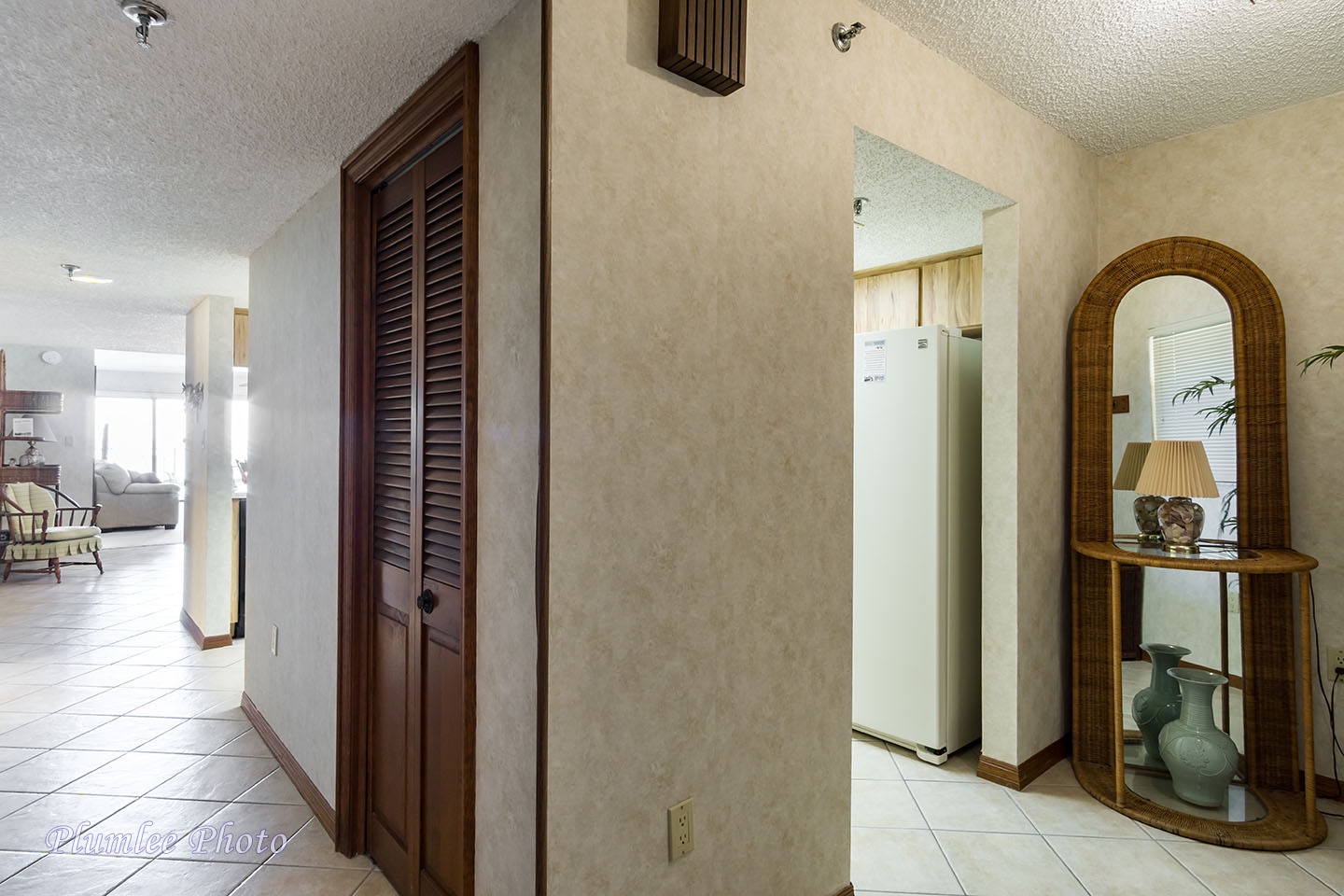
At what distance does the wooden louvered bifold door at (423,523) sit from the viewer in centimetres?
174

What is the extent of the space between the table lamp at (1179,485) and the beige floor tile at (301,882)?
9.35 ft

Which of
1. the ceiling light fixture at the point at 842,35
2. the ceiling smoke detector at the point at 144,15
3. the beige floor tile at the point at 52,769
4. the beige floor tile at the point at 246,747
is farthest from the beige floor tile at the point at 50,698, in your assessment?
the ceiling light fixture at the point at 842,35

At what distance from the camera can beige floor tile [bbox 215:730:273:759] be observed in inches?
119

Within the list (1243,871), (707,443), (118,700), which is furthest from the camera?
(118,700)

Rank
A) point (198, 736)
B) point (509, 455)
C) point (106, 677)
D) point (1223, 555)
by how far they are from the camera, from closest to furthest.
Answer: point (509, 455), point (1223, 555), point (198, 736), point (106, 677)

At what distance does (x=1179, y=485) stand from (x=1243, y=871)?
115cm

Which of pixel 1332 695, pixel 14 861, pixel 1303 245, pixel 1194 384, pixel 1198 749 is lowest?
pixel 14 861

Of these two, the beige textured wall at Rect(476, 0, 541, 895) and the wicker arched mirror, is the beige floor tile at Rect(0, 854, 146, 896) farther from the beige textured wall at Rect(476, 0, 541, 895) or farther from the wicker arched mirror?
the wicker arched mirror

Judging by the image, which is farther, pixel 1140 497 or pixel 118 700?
pixel 118 700

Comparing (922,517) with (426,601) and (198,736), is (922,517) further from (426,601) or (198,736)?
(198,736)

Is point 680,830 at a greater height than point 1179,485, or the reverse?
point 1179,485

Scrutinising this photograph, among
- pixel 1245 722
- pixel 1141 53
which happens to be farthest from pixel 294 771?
pixel 1141 53

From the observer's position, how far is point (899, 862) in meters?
2.14

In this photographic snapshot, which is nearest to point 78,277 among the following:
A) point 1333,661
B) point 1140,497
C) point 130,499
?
point 1140,497
